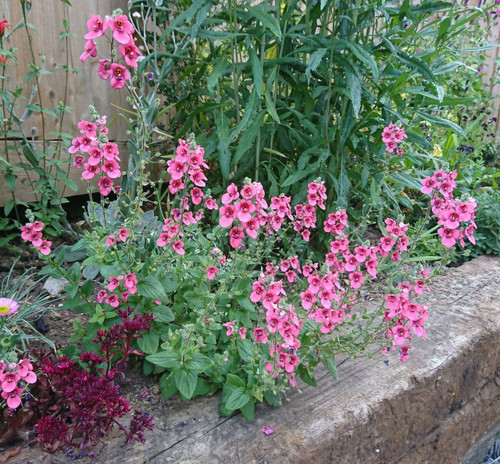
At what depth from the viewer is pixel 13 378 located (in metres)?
1.07

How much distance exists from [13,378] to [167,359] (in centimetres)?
36

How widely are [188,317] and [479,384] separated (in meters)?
1.23

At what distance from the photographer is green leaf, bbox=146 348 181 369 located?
47.4 inches

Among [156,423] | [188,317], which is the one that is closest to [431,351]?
[188,317]

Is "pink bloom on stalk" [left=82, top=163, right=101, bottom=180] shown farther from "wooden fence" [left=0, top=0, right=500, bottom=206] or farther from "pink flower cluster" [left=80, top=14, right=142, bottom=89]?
Answer: "wooden fence" [left=0, top=0, right=500, bottom=206]

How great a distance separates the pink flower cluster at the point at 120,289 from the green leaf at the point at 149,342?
123mm

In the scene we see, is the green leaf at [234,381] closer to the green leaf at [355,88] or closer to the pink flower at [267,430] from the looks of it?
the pink flower at [267,430]

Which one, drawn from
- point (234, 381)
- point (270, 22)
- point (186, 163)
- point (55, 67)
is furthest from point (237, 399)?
point (55, 67)

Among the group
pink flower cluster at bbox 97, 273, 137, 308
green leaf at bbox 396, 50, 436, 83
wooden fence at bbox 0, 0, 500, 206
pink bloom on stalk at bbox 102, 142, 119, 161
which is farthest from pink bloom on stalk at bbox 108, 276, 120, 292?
green leaf at bbox 396, 50, 436, 83

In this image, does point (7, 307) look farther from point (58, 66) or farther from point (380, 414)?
point (58, 66)

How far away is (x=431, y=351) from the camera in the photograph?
1729 mm

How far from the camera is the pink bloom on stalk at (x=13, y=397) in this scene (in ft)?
3.56

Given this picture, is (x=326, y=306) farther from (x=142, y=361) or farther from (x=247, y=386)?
(x=142, y=361)

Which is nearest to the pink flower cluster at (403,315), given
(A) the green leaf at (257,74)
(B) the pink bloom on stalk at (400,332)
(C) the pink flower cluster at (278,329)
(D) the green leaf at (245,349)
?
(B) the pink bloom on stalk at (400,332)
